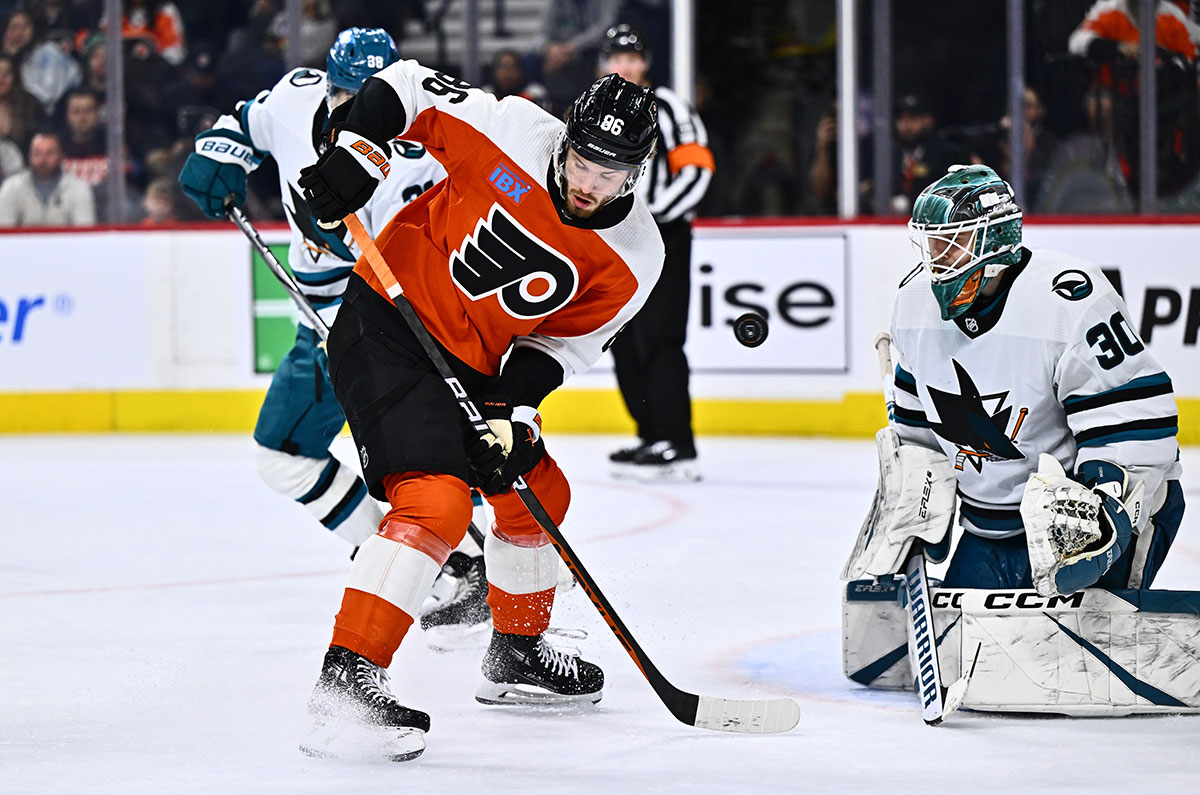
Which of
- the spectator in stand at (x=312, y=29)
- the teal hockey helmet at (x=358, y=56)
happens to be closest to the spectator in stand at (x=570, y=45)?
the spectator in stand at (x=312, y=29)

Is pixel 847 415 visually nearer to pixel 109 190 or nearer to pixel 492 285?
pixel 109 190

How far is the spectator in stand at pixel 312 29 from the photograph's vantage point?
6.88 metres

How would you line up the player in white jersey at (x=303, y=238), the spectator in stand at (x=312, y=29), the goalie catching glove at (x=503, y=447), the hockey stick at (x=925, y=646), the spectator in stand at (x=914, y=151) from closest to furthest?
the goalie catching glove at (x=503, y=447) → the hockey stick at (x=925, y=646) → the player in white jersey at (x=303, y=238) → the spectator in stand at (x=914, y=151) → the spectator in stand at (x=312, y=29)

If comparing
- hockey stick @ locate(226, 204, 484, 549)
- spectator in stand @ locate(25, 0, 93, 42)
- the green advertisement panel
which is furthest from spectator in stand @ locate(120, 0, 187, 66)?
hockey stick @ locate(226, 204, 484, 549)

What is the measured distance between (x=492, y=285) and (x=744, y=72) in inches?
183

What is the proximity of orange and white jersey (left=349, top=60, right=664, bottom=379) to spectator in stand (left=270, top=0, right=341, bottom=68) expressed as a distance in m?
4.62

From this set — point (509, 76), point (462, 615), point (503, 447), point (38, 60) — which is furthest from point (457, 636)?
point (38, 60)

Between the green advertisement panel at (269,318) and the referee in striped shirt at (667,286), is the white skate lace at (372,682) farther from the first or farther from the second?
the green advertisement panel at (269,318)

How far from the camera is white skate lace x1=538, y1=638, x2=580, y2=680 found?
259 centimetres

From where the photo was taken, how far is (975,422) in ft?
8.39

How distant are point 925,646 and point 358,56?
1.49m

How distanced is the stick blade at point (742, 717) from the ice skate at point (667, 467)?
119 inches

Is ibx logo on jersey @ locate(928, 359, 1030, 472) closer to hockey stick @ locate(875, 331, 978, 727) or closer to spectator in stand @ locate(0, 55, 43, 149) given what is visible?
hockey stick @ locate(875, 331, 978, 727)

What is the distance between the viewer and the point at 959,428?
258 cm
